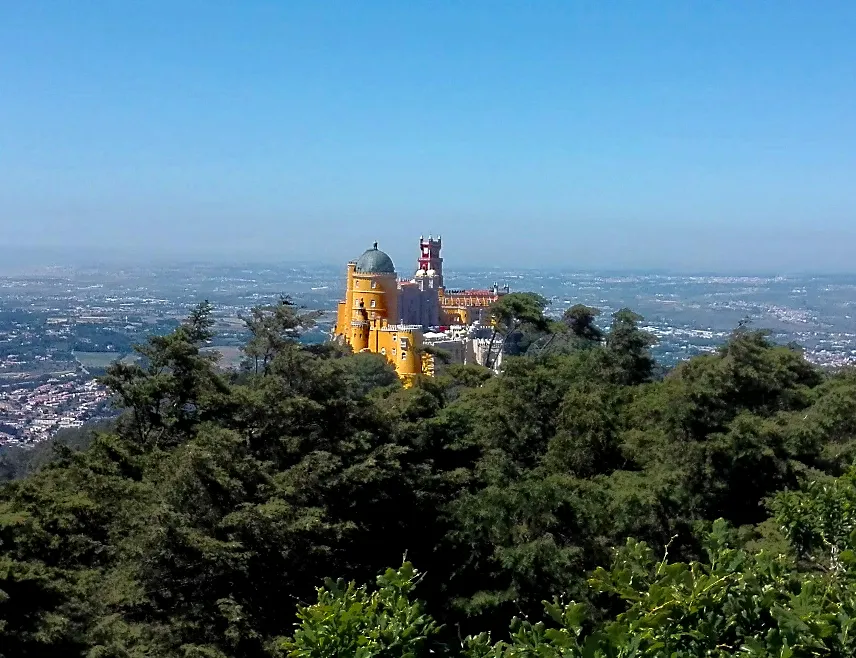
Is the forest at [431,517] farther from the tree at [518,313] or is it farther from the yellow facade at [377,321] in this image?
the yellow facade at [377,321]

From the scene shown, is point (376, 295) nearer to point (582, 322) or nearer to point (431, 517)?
point (582, 322)

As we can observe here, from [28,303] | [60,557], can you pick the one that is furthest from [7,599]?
[28,303]

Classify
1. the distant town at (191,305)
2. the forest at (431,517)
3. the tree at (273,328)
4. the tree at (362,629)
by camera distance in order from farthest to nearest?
the distant town at (191,305) < the tree at (273,328) < the forest at (431,517) < the tree at (362,629)

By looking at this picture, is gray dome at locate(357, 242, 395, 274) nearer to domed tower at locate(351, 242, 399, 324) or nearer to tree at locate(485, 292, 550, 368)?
domed tower at locate(351, 242, 399, 324)

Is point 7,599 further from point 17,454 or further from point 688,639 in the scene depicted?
point 17,454

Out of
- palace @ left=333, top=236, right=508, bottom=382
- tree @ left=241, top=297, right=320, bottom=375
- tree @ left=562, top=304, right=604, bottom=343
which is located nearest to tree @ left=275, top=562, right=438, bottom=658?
tree @ left=241, top=297, right=320, bottom=375

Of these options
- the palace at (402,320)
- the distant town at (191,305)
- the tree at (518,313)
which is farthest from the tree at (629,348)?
the palace at (402,320)
